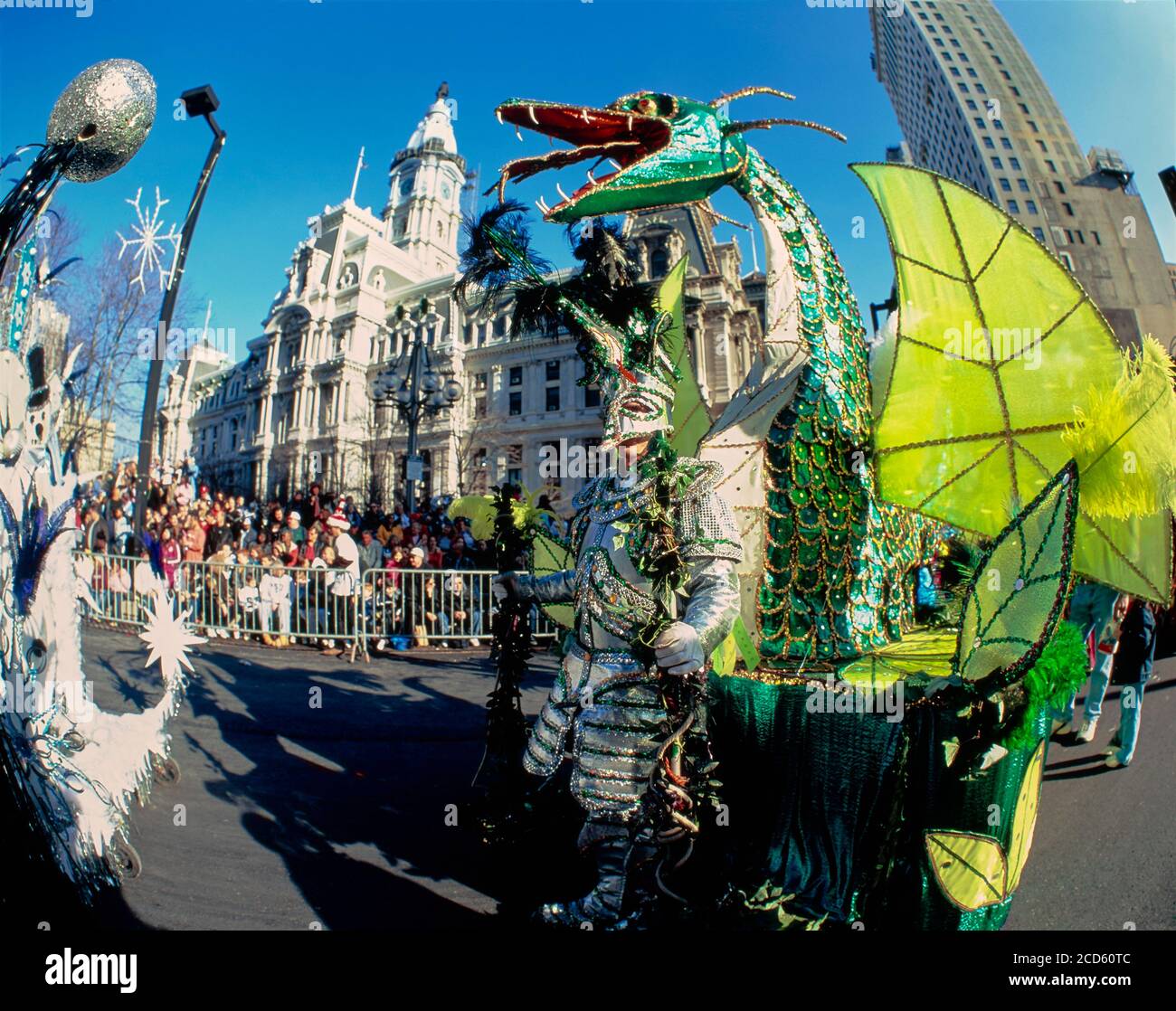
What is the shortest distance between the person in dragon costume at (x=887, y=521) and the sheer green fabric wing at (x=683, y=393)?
28.3 inches

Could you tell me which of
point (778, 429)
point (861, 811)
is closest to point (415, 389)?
point (778, 429)

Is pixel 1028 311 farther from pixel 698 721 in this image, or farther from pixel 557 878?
pixel 557 878

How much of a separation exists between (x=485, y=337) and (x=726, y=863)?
131 ft

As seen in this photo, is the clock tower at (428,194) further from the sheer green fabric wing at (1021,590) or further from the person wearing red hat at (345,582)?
the sheer green fabric wing at (1021,590)

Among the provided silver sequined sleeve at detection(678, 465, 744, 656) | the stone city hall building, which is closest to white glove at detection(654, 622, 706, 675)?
silver sequined sleeve at detection(678, 465, 744, 656)

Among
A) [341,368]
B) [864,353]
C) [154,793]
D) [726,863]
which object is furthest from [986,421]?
[341,368]

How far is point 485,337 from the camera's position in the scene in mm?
Result: 39844

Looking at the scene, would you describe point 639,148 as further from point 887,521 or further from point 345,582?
point 345,582

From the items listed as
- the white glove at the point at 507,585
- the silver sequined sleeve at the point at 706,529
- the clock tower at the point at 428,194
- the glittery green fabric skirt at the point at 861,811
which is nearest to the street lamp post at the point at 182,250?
the white glove at the point at 507,585

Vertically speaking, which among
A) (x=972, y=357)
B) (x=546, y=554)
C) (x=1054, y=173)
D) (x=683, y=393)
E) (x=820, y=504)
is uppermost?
(x=1054, y=173)

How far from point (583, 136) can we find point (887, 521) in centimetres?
235

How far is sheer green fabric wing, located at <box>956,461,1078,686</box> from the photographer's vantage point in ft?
5.36

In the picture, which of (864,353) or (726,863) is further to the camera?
(864,353)

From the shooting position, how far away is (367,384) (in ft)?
100
